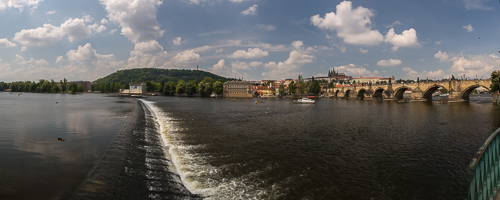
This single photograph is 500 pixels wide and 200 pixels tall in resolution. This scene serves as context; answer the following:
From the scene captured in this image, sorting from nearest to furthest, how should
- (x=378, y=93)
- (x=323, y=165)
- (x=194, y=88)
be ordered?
(x=323, y=165), (x=378, y=93), (x=194, y=88)

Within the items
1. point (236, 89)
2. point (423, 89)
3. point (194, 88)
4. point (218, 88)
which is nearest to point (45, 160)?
point (423, 89)

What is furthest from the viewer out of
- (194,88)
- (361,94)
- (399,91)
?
(194,88)

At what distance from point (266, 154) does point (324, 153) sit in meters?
3.34

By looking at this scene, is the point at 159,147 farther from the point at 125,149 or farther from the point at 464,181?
the point at 464,181

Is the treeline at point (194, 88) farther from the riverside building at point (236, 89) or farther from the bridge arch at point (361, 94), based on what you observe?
the bridge arch at point (361, 94)

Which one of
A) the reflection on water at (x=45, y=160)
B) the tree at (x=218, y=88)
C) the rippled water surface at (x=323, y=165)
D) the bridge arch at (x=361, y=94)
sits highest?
the tree at (x=218, y=88)

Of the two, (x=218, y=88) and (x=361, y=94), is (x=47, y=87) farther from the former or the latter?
(x=361, y=94)

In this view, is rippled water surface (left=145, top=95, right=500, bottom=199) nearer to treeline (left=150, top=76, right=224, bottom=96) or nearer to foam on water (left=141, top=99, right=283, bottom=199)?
foam on water (left=141, top=99, right=283, bottom=199)

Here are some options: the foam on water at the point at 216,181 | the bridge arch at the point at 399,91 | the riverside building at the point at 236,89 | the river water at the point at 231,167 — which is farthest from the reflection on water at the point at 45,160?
the riverside building at the point at 236,89

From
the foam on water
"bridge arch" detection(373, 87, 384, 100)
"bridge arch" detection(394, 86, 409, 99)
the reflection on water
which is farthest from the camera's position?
"bridge arch" detection(373, 87, 384, 100)

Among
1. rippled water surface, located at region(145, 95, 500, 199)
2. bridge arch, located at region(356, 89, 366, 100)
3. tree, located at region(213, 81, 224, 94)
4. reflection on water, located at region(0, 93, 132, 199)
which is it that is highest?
tree, located at region(213, 81, 224, 94)

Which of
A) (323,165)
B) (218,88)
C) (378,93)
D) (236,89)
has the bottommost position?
(323,165)

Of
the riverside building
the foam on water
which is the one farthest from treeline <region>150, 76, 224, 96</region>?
the foam on water

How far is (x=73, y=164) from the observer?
10.4m
